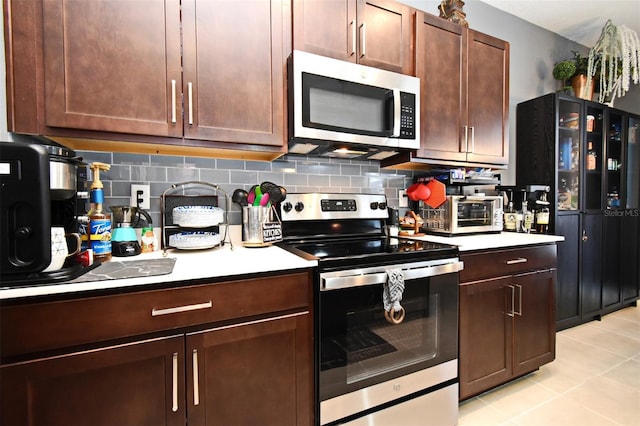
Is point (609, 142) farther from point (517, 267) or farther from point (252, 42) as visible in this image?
point (252, 42)

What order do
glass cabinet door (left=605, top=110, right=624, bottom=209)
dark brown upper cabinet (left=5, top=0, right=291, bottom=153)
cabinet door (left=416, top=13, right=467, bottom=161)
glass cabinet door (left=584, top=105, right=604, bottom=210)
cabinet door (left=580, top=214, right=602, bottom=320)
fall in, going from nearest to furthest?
dark brown upper cabinet (left=5, top=0, right=291, bottom=153) → cabinet door (left=416, top=13, right=467, bottom=161) → cabinet door (left=580, top=214, right=602, bottom=320) → glass cabinet door (left=584, top=105, right=604, bottom=210) → glass cabinet door (left=605, top=110, right=624, bottom=209)

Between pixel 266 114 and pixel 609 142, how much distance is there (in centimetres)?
354

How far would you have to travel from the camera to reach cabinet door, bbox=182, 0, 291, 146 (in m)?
1.27

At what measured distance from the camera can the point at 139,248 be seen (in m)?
1.31

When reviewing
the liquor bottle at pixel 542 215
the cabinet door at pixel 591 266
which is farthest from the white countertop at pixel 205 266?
the cabinet door at pixel 591 266

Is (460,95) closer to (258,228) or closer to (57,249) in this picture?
(258,228)

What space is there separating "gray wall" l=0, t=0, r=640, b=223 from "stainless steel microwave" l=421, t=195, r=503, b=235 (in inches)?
11.5

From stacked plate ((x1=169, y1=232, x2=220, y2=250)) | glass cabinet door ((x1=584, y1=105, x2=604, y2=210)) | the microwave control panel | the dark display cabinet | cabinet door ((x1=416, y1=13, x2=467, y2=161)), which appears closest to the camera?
stacked plate ((x1=169, y1=232, x2=220, y2=250))

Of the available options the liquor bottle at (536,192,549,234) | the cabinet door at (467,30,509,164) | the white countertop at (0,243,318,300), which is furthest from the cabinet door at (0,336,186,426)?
the liquor bottle at (536,192,549,234)

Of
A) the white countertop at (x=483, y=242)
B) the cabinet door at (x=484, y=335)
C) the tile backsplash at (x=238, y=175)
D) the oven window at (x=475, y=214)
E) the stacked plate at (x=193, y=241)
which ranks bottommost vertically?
the cabinet door at (x=484, y=335)

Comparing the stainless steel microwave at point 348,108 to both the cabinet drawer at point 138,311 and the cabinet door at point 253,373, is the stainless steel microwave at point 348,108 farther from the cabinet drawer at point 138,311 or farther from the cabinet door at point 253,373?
the cabinet door at point 253,373

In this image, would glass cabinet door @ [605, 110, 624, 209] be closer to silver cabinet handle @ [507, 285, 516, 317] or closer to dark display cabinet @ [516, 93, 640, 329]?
dark display cabinet @ [516, 93, 640, 329]

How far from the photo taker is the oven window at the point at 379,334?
1.19m

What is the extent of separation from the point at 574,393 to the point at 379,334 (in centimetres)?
145
